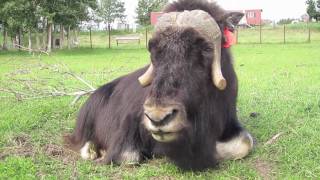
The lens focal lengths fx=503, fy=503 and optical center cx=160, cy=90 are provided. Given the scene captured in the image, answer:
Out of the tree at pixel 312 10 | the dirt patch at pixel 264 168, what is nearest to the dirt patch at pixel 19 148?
the dirt patch at pixel 264 168

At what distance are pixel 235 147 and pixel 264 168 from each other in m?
0.27

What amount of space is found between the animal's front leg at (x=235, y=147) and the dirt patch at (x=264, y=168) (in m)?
0.12

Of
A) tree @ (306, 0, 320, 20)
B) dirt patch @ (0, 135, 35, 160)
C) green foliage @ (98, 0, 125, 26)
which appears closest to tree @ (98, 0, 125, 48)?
green foliage @ (98, 0, 125, 26)

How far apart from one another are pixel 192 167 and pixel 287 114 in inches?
75.6

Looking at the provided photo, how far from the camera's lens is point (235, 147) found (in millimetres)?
3580

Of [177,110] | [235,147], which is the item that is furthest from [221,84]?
[235,147]

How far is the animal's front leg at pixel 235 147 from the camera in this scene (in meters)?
3.53

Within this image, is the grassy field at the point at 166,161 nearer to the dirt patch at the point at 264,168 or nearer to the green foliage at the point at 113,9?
the dirt patch at the point at 264,168

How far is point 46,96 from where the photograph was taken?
6.21m

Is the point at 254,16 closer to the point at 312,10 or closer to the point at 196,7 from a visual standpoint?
the point at 312,10

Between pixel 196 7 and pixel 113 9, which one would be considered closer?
pixel 196 7

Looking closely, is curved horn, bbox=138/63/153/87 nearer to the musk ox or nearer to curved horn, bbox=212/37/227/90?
the musk ox

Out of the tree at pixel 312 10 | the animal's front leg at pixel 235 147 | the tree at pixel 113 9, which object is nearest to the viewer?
the animal's front leg at pixel 235 147

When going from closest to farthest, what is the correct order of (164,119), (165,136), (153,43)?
(164,119) → (165,136) → (153,43)
